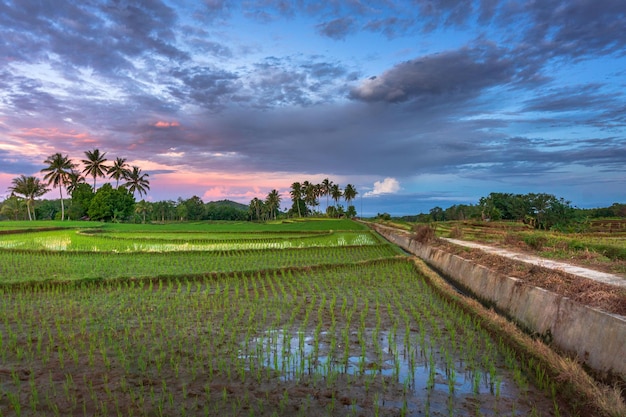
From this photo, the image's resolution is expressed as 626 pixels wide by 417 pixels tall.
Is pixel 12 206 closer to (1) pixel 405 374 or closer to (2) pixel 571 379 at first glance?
(1) pixel 405 374

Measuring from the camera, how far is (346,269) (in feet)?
41.1

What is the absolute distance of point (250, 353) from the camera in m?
4.97

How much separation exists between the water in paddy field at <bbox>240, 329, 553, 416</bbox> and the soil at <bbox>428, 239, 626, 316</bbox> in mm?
1443

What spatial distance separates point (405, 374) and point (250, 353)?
188 cm

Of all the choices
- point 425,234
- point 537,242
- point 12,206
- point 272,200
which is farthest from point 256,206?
point 537,242

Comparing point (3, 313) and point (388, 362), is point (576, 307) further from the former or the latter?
point (3, 313)

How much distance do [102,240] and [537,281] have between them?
20.7 meters

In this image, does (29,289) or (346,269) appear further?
(346,269)

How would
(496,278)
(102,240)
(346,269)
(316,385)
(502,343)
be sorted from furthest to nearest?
(102,240)
(346,269)
(496,278)
(502,343)
(316,385)

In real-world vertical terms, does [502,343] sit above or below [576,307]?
below

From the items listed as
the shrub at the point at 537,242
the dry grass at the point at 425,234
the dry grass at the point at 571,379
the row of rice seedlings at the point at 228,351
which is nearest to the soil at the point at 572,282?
the dry grass at the point at 571,379

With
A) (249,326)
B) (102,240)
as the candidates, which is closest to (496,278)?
(249,326)

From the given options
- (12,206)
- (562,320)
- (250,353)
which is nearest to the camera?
(250,353)

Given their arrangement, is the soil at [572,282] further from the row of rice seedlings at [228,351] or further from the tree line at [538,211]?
the tree line at [538,211]
